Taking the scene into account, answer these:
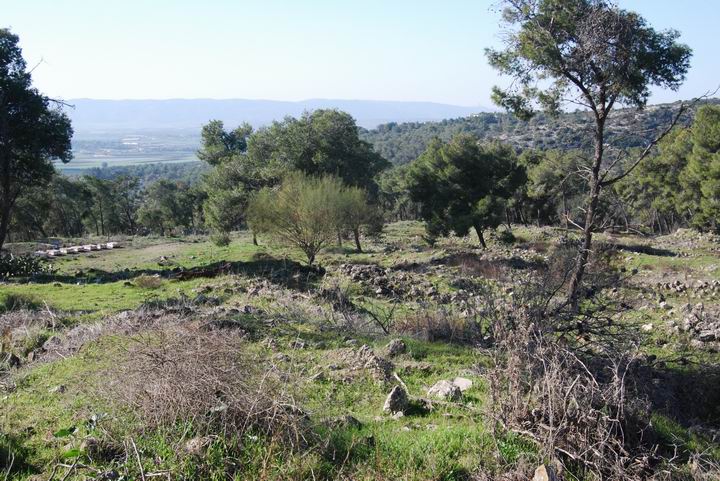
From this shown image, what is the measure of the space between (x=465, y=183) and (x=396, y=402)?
23115 mm

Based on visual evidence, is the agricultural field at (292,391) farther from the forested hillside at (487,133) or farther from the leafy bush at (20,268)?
the forested hillside at (487,133)

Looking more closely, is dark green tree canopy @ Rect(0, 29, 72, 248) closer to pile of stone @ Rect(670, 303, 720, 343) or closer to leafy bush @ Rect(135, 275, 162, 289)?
leafy bush @ Rect(135, 275, 162, 289)

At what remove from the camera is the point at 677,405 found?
6.71 m

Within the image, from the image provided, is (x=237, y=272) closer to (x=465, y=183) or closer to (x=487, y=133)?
(x=465, y=183)

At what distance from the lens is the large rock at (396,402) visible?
5.43 meters

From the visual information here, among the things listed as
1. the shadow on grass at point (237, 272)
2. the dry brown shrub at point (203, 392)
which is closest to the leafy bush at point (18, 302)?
the shadow on grass at point (237, 272)

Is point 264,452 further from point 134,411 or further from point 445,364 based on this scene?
Answer: point 445,364

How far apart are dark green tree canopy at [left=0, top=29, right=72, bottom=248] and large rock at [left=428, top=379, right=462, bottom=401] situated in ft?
63.8

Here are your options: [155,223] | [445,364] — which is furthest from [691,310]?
[155,223]

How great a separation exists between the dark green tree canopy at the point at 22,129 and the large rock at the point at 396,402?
19.4 meters

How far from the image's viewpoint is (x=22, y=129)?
19234 mm

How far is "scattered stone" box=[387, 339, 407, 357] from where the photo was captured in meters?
7.51

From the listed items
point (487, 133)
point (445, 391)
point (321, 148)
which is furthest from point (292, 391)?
point (487, 133)

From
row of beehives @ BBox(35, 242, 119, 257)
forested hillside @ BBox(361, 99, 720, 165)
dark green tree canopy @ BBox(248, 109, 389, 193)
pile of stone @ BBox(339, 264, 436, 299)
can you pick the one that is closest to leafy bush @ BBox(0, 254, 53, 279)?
row of beehives @ BBox(35, 242, 119, 257)
